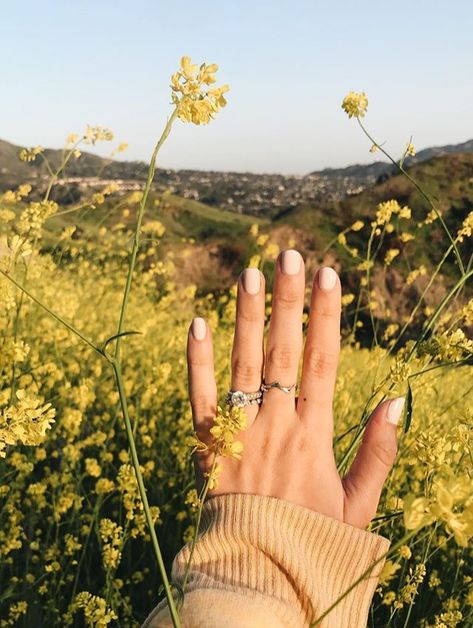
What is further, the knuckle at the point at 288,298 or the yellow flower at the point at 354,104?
the yellow flower at the point at 354,104

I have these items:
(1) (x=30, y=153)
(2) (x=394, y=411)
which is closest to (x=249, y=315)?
(2) (x=394, y=411)

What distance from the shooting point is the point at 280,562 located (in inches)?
48.8

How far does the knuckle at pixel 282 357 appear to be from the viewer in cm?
155

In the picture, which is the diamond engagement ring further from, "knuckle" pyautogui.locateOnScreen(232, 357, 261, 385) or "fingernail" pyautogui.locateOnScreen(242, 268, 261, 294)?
"fingernail" pyautogui.locateOnScreen(242, 268, 261, 294)

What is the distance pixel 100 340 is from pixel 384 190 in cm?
907

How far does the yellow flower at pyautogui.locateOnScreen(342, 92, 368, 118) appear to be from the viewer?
2152mm

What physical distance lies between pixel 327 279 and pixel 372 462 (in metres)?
0.44

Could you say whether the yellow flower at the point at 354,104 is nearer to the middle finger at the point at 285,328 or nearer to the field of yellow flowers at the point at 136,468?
the field of yellow flowers at the point at 136,468

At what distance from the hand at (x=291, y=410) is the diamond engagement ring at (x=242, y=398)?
1 cm

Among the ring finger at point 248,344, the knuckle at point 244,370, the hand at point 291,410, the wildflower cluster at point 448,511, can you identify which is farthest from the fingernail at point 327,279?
the wildflower cluster at point 448,511

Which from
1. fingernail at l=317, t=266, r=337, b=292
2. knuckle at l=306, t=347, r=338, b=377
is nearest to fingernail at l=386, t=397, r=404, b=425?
knuckle at l=306, t=347, r=338, b=377

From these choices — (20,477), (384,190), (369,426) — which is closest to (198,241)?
(384,190)

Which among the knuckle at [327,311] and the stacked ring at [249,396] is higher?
the knuckle at [327,311]

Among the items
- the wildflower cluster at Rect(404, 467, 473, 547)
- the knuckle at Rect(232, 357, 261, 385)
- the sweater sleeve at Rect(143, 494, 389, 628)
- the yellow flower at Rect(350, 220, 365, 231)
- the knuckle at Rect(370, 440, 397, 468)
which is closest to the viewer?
the wildflower cluster at Rect(404, 467, 473, 547)
